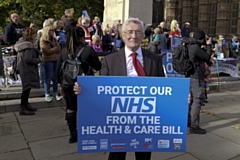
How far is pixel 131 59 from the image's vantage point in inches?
111

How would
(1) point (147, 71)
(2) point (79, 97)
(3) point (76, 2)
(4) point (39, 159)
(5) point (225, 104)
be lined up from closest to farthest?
1. (2) point (79, 97)
2. (1) point (147, 71)
3. (4) point (39, 159)
4. (5) point (225, 104)
5. (3) point (76, 2)

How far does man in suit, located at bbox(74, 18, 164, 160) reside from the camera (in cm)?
271

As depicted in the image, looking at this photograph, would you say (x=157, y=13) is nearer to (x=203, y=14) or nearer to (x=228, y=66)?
(x=203, y=14)

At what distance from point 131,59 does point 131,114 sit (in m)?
0.56

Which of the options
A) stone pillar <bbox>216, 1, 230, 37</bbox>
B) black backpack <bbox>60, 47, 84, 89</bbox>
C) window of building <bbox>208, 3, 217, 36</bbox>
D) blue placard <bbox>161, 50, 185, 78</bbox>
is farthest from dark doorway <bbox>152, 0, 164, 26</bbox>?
black backpack <bbox>60, 47, 84, 89</bbox>

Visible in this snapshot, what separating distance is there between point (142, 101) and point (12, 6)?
2907cm

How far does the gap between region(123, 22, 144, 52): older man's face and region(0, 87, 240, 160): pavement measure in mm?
2088

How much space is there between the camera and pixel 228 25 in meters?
23.7

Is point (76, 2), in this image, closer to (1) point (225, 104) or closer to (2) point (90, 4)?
(2) point (90, 4)

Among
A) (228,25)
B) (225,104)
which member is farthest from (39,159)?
(228,25)

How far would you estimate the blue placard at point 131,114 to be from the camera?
2.59 m

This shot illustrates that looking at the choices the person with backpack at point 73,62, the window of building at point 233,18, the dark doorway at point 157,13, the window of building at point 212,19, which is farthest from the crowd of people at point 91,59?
the window of building at point 212,19

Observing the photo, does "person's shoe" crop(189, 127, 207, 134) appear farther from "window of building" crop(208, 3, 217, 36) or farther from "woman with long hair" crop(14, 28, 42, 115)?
"window of building" crop(208, 3, 217, 36)

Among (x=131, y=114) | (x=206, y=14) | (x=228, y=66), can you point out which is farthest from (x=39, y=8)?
(x=131, y=114)
